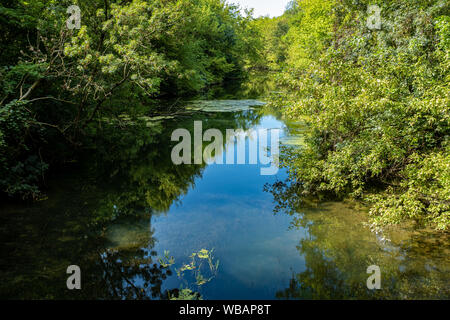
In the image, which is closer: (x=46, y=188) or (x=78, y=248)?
(x=78, y=248)

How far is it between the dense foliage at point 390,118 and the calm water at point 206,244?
0.69 metres

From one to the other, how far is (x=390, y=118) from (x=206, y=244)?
463 cm

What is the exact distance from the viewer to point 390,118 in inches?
245

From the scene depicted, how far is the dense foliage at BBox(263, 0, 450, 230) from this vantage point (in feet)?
17.9

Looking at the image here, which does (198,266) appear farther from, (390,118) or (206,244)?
(390,118)

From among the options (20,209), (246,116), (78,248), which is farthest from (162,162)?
(246,116)

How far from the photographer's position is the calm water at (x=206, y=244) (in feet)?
14.9

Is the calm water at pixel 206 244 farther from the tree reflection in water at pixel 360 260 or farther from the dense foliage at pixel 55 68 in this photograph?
the dense foliage at pixel 55 68

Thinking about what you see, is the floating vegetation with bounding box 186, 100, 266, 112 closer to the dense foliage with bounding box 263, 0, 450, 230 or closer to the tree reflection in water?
the dense foliage with bounding box 263, 0, 450, 230

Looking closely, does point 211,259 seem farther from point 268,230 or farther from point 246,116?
point 246,116

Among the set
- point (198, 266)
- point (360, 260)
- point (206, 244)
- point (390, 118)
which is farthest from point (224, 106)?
point (360, 260)

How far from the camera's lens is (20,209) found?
665 centimetres
